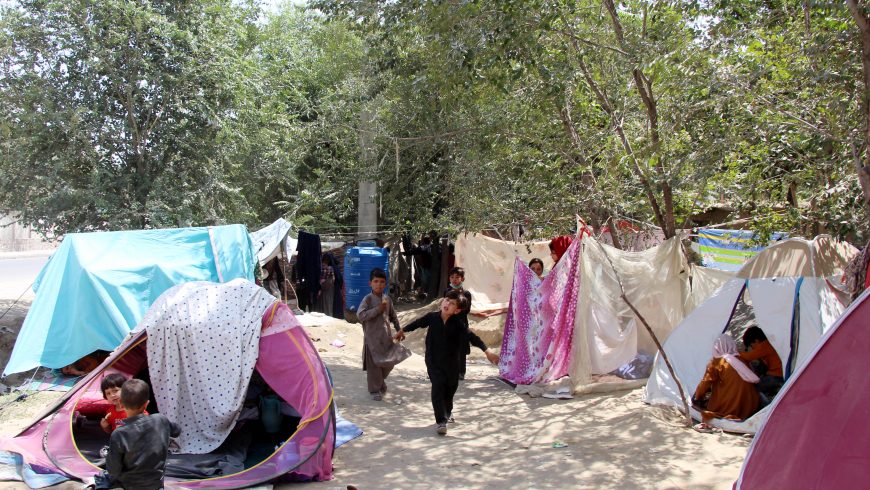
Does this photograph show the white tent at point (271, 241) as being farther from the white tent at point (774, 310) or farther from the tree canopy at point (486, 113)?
the white tent at point (774, 310)

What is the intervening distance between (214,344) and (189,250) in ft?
13.9

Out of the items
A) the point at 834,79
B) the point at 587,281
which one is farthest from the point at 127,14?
the point at 834,79

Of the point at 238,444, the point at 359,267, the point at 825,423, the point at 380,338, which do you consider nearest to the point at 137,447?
the point at 238,444

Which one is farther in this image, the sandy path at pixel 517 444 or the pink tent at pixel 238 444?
the sandy path at pixel 517 444

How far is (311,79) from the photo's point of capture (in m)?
21.8

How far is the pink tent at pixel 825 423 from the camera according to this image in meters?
2.48

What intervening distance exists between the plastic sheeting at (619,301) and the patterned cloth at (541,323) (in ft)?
0.52

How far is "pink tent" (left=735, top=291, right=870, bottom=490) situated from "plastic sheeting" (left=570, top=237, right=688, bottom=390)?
5.39 meters

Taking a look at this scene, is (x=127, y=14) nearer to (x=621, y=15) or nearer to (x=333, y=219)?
(x=621, y=15)

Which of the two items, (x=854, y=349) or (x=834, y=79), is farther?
(x=834, y=79)

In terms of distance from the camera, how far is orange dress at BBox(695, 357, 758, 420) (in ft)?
21.7

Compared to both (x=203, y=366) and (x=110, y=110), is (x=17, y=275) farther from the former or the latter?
(x=203, y=366)

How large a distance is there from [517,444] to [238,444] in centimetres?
239

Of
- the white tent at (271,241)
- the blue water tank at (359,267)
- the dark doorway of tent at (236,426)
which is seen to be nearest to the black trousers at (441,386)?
the dark doorway of tent at (236,426)
